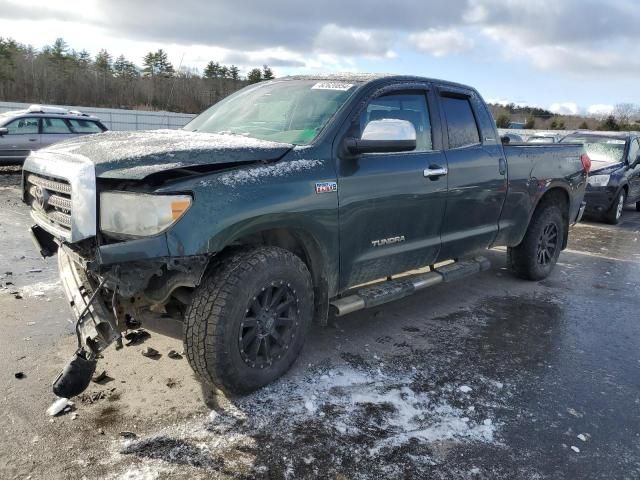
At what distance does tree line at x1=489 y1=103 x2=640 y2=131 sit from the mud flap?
36969 mm

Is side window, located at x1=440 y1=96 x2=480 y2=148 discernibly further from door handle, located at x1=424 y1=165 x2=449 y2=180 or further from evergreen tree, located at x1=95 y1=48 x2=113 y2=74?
evergreen tree, located at x1=95 y1=48 x2=113 y2=74

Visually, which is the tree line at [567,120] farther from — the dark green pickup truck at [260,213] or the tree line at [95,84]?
the dark green pickup truck at [260,213]

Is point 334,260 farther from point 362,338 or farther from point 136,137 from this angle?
point 136,137

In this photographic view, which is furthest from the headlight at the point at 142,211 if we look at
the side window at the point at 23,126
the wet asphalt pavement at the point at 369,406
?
the side window at the point at 23,126

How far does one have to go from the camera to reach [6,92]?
3481 centimetres

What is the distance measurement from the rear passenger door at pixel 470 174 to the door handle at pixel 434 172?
114 mm

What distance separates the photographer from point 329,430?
2.99 metres

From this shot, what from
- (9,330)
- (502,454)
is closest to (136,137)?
(9,330)

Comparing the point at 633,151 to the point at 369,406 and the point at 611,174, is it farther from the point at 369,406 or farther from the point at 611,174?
the point at 369,406

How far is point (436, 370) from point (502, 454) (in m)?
0.98

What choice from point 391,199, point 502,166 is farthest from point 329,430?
point 502,166

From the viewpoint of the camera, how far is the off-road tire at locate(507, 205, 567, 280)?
594 centimetres

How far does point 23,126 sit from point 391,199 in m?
11.7

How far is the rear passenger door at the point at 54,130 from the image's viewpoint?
12938 millimetres
